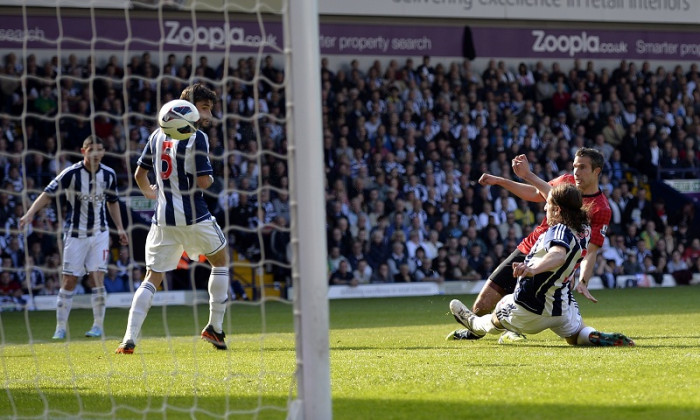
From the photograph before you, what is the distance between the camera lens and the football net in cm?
476

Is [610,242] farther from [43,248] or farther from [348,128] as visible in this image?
[43,248]

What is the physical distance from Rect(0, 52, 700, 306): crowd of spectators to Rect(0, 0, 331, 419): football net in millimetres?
77

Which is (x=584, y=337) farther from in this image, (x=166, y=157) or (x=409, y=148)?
(x=409, y=148)

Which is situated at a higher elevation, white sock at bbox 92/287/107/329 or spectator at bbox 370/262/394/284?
white sock at bbox 92/287/107/329

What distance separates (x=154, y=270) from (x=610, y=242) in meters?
14.1

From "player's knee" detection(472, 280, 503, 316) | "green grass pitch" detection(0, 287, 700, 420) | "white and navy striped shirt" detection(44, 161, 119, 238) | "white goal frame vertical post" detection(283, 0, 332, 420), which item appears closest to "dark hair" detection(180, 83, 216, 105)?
"green grass pitch" detection(0, 287, 700, 420)

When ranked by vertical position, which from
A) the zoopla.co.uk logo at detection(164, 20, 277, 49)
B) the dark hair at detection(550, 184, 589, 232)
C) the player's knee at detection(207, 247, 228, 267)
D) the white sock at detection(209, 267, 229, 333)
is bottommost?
the white sock at detection(209, 267, 229, 333)

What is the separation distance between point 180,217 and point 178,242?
28 centimetres

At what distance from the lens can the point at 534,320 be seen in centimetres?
811

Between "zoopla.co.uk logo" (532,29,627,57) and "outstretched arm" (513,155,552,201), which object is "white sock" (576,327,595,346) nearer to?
"outstretched arm" (513,155,552,201)

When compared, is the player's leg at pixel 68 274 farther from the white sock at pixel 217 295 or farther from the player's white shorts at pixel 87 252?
the white sock at pixel 217 295

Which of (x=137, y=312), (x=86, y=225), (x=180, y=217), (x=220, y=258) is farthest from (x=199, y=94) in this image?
(x=86, y=225)

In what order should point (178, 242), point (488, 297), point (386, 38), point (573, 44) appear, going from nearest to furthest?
point (178, 242), point (488, 297), point (386, 38), point (573, 44)

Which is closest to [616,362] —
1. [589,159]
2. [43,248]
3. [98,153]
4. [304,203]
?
[589,159]
